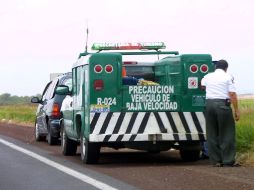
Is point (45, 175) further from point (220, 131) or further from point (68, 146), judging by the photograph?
point (68, 146)

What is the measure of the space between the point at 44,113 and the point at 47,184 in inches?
396

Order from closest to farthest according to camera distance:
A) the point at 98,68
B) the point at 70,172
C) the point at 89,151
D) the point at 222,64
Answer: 1. the point at 70,172
2. the point at 222,64
3. the point at 98,68
4. the point at 89,151

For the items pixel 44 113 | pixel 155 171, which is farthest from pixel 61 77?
pixel 155 171

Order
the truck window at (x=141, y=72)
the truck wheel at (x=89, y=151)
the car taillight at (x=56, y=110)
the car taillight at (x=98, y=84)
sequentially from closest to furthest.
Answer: the car taillight at (x=98, y=84), the truck wheel at (x=89, y=151), the truck window at (x=141, y=72), the car taillight at (x=56, y=110)

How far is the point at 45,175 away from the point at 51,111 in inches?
303

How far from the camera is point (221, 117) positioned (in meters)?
12.8

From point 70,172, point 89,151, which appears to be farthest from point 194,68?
point 70,172

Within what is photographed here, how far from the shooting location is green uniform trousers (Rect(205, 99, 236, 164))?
12758mm

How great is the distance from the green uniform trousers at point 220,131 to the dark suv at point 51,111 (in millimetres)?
6918

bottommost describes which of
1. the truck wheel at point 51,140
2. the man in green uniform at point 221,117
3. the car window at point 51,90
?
the truck wheel at point 51,140

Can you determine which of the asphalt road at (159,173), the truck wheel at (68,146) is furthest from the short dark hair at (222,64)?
the truck wheel at (68,146)

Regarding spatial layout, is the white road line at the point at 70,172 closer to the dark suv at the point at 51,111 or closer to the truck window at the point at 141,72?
the dark suv at the point at 51,111

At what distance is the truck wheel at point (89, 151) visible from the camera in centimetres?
1361

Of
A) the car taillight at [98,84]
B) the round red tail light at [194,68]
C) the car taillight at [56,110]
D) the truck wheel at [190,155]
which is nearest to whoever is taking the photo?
the car taillight at [98,84]
